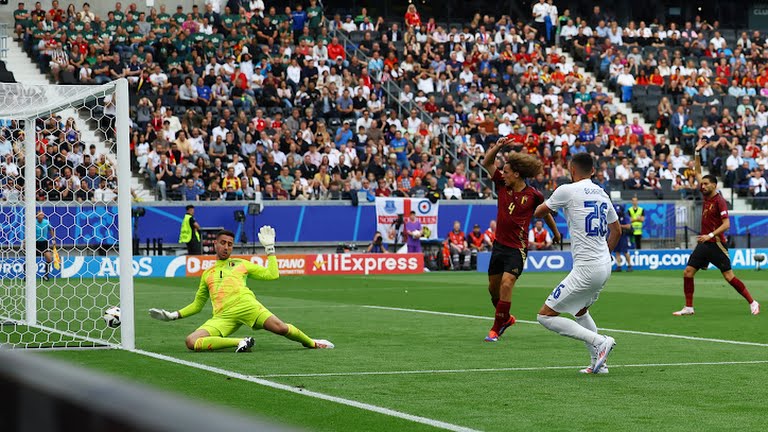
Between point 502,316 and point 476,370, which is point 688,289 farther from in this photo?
point 476,370

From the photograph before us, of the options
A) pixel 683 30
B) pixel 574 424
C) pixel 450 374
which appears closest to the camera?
pixel 574 424

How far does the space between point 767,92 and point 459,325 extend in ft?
108

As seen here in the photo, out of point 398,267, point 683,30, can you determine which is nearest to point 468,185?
point 398,267

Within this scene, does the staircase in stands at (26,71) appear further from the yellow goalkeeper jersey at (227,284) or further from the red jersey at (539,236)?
the yellow goalkeeper jersey at (227,284)

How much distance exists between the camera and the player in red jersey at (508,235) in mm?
13031

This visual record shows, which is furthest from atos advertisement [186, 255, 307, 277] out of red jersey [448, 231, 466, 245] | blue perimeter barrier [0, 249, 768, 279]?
red jersey [448, 231, 466, 245]

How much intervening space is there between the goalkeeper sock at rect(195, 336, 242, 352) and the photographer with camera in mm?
22031

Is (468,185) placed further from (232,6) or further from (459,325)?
(459,325)

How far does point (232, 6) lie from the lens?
40.3m

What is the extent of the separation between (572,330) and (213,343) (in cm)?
379

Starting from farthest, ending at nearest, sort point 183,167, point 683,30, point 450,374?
1. point 683,30
2. point 183,167
3. point 450,374

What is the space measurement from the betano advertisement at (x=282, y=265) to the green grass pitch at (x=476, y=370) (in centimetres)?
834

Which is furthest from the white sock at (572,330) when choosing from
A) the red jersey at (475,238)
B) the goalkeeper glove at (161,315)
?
Result: the red jersey at (475,238)

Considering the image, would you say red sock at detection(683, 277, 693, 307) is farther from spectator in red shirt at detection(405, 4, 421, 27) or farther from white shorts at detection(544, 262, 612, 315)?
spectator in red shirt at detection(405, 4, 421, 27)
